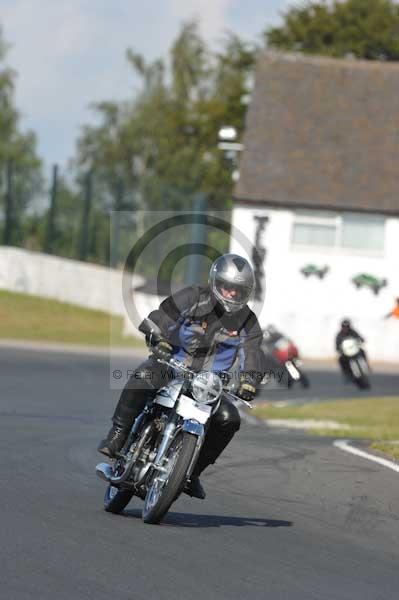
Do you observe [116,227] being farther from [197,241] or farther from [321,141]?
[321,141]

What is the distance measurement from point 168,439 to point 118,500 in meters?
0.77

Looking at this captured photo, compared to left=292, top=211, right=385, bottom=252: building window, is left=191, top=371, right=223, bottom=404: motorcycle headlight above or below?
above

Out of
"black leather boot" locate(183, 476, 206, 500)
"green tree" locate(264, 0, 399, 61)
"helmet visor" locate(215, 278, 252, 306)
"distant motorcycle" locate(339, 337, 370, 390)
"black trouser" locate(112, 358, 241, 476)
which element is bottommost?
"distant motorcycle" locate(339, 337, 370, 390)

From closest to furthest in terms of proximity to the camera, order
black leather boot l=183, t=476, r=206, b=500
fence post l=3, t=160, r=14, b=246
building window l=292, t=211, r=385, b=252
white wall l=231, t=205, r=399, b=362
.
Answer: black leather boot l=183, t=476, r=206, b=500 → white wall l=231, t=205, r=399, b=362 → building window l=292, t=211, r=385, b=252 → fence post l=3, t=160, r=14, b=246

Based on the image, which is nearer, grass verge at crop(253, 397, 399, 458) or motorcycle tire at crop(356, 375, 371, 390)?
grass verge at crop(253, 397, 399, 458)

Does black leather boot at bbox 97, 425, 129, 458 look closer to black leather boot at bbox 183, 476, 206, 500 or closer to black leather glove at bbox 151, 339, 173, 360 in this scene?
black leather boot at bbox 183, 476, 206, 500

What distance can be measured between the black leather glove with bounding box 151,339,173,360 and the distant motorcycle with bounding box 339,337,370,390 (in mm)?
21565

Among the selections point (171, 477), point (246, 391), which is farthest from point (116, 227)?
point (171, 477)

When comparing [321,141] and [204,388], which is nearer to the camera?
[204,388]

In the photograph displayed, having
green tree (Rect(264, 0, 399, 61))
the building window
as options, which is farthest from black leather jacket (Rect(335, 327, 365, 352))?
green tree (Rect(264, 0, 399, 61))

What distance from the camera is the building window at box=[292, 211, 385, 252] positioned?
150ft

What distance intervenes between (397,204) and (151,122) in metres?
32.6

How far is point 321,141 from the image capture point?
45.9 m

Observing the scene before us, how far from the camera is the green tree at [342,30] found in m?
59.9
